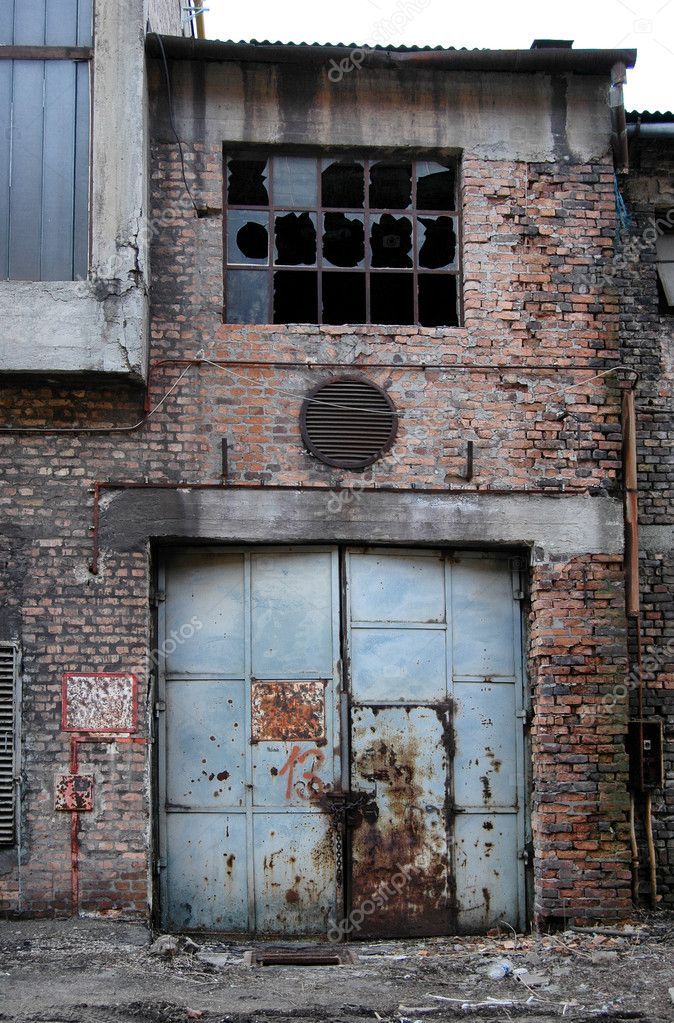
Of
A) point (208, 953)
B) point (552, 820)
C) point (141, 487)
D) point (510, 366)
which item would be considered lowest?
point (208, 953)

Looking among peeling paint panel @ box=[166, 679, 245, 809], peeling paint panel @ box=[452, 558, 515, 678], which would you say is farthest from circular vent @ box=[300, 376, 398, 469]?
peeling paint panel @ box=[166, 679, 245, 809]

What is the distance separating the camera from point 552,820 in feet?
25.8

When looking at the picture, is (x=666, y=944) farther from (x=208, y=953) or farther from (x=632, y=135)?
(x=632, y=135)

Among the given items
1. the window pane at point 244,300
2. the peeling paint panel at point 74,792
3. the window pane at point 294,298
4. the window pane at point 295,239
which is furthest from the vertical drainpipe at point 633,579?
the peeling paint panel at point 74,792

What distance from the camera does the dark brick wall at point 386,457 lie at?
7.64 meters

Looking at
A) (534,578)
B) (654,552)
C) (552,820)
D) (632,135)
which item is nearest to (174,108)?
(632,135)

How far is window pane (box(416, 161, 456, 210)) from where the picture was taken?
857 cm

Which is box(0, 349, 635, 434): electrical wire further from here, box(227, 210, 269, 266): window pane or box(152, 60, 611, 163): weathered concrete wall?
box(152, 60, 611, 163): weathered concrete wall

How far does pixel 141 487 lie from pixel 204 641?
1.27 meters

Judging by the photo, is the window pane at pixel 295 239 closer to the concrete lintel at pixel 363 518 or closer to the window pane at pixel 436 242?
the window pane at pixel 436 242

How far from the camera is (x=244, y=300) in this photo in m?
8.38

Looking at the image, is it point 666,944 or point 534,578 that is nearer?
point 666,944

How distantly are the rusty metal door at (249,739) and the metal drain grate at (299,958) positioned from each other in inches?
15.7

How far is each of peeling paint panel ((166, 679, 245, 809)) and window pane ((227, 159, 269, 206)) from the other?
381 centimetres
